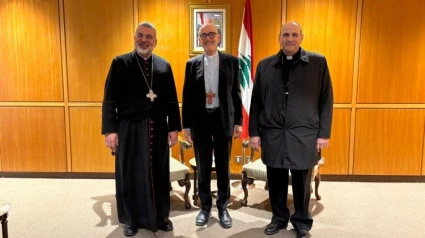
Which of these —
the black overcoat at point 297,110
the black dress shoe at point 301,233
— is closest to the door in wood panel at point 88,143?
the black overcoat at point 297,110

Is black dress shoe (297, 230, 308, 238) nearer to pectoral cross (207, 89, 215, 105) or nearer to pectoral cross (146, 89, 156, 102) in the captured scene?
pectoral cross (207, 89, 215, 105)

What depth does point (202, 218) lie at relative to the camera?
10.3 ft

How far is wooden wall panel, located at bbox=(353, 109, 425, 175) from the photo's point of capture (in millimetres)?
4266

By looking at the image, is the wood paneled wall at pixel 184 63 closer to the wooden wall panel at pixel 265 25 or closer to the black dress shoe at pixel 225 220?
the wooden wall panel at pixel 265 25

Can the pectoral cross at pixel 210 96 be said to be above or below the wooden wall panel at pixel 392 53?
below

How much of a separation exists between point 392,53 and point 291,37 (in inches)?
81.7

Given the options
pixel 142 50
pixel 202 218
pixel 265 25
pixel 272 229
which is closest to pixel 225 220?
pixel 202 218

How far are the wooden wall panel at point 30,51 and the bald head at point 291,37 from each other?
8.98ft

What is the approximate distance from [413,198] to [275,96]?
216 cm

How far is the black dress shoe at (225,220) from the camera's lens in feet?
10.1

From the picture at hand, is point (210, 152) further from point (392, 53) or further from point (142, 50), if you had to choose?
point (392, 53)

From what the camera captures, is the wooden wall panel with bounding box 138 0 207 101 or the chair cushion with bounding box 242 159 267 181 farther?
the wooden wall panel with bounding box 138 0 207 101

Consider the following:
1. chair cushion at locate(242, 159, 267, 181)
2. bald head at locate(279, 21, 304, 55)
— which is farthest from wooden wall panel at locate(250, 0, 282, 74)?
bald head at locate(279, 21, 304, 55)

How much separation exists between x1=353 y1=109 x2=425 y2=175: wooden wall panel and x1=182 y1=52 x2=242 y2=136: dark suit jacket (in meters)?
1.94
